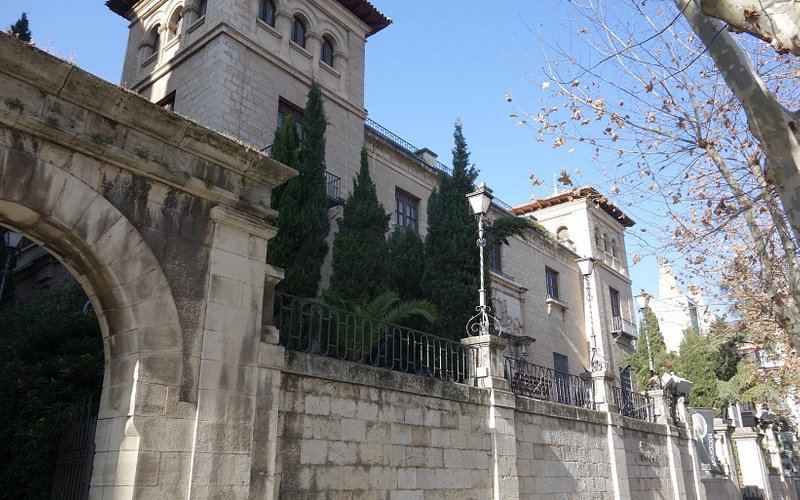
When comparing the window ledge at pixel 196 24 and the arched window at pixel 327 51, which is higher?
the arched window at pixel 327 51

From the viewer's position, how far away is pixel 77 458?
6609mm

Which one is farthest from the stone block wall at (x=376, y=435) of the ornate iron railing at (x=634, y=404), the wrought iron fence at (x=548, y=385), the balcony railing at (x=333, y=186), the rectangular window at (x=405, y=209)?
the rectangular window at (x=405, y=209)

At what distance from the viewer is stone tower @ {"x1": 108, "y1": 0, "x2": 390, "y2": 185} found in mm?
15914

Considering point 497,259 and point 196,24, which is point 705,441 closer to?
point 497,259

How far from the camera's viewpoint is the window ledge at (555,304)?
27250 millimetres

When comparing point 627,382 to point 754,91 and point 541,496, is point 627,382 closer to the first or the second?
point 541,496

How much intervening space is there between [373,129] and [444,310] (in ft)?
25.4

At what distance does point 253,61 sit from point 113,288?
12352mm

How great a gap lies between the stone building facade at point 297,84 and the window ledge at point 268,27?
0.09ft

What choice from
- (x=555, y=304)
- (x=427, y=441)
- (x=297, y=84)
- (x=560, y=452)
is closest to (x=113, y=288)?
(x=427, y=441)

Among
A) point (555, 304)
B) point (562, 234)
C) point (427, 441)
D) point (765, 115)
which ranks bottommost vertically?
point (427, 441)

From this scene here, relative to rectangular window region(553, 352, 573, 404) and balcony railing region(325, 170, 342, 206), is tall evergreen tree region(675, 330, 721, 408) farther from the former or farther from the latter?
balcony railing region(325, 170, 342, 206)

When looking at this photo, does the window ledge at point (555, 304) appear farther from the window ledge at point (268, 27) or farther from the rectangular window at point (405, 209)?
the window ledge at point (268, 27)

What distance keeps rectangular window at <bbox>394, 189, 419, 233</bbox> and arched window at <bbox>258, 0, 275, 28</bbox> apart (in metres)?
6.35
